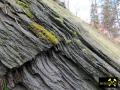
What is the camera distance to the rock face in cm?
667

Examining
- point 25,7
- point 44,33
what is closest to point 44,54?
point 44,33

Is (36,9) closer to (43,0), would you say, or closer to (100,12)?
(43,0)

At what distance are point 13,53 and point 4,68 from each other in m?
0.38

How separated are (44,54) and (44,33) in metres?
0.49

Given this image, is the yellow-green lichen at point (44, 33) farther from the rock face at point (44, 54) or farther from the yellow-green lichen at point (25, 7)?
the yellow-green lichen at point (25, 7)

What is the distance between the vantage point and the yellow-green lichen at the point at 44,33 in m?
6.93

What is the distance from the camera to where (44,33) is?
7004 mm

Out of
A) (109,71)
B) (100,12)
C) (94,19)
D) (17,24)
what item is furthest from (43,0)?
(100,12)

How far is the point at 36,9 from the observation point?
7.44m

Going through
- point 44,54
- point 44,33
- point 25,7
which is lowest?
point 44,54

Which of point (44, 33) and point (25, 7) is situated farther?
point (25, 7)

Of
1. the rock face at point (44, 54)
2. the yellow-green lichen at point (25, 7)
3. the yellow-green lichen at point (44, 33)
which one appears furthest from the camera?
the yellow-green lichen at point (25, 7)

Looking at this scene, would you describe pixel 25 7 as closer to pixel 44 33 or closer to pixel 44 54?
pixel 44 33

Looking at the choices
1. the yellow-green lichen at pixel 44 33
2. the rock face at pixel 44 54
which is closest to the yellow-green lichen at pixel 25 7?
the rock face at pixel 44 54
